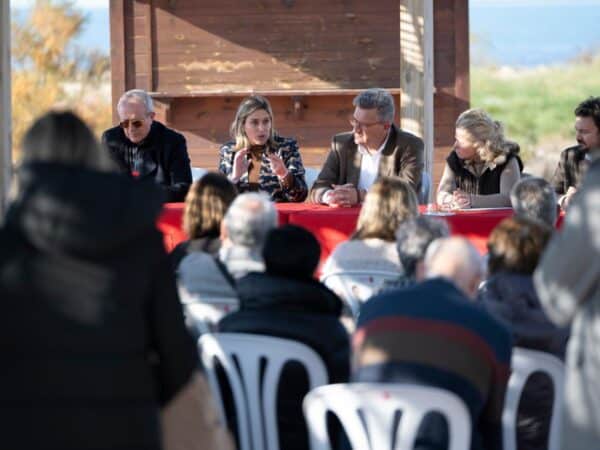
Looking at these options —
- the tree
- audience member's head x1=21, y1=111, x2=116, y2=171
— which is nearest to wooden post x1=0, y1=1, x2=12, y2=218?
audience member's head x1=21, y1=111, x2=116, y2=171

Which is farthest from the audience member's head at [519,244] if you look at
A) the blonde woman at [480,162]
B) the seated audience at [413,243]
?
the blonde woman at [480,162]

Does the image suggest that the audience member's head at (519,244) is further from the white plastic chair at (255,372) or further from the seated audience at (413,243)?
the white plastic chair at (255,372)

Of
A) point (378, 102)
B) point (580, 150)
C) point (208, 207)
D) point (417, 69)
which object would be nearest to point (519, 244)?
point (208, 207)

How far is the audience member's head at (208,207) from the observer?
446 centimetres

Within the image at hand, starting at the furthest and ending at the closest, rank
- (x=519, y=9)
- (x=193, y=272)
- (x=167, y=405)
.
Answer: (x=519, y=9)
(x=193, y=272)
(x=167, y=405)

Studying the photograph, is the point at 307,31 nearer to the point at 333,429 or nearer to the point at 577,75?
the point at 333,429

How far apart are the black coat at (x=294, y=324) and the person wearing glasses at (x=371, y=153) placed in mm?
2537

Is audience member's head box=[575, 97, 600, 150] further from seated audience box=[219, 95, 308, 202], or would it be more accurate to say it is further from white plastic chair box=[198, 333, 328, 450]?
white plastic chair box=[198, 333, 328, 450]

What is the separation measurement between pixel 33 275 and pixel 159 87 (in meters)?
8.13

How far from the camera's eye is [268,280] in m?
3.63

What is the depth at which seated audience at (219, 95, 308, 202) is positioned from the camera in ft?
21.1

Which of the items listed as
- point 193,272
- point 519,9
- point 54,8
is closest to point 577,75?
point 54,8

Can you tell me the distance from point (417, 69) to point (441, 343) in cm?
458

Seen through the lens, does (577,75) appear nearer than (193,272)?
No
